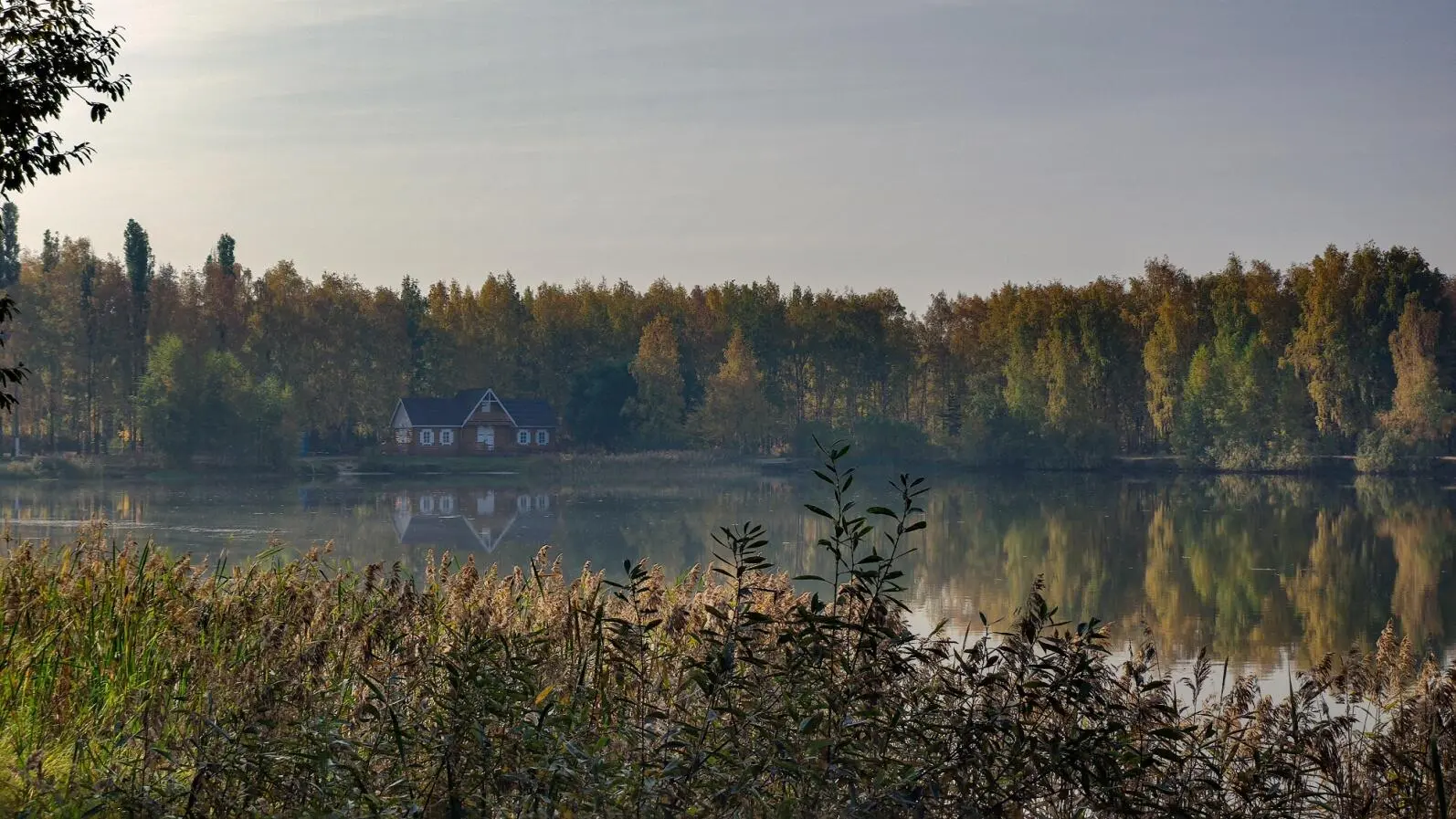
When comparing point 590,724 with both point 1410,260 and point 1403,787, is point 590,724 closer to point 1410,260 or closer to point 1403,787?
point 1403,787

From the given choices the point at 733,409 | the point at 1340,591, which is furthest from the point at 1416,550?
the point at 733,409

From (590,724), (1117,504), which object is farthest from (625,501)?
(590,724)

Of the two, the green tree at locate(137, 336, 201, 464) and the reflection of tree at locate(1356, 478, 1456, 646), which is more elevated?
the green tree at locate(137, 336, 201, 464)

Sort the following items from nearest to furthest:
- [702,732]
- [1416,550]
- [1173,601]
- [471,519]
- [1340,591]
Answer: [702,732], [1173,601], [1340,591], [1416,550], [471,519]

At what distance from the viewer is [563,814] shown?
11.7ft

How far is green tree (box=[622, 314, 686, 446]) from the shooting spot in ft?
255

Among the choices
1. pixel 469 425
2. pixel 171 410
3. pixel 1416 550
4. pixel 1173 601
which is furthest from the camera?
pixel 469 425

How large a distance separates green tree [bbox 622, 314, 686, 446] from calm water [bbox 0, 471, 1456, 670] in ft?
49.3

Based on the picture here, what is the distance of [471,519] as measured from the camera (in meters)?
42.3

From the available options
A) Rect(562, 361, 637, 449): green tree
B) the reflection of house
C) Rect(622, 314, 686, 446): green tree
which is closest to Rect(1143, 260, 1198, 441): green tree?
Rect(622, 314, 686, 446): green tree

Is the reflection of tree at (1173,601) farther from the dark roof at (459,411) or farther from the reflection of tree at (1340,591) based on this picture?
the dark roof at (459,411)

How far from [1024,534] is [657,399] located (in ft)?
143

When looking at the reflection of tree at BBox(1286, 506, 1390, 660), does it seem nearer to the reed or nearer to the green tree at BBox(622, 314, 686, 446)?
the reed

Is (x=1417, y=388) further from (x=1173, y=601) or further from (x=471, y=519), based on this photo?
(x=1173, y=601)
